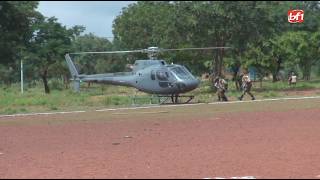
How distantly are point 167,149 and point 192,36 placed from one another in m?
32.3

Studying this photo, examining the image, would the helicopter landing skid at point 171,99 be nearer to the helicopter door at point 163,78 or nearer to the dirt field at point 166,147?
the helicopter door at point 163,78

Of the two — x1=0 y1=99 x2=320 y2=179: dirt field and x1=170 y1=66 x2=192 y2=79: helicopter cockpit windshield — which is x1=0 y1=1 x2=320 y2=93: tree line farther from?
x1=0 y1=99 x2=320 y2=179: dirt field

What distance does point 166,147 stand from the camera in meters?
13.5

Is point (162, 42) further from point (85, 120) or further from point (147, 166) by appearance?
point (147, 166)

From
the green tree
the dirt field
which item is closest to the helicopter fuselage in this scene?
the dirt field

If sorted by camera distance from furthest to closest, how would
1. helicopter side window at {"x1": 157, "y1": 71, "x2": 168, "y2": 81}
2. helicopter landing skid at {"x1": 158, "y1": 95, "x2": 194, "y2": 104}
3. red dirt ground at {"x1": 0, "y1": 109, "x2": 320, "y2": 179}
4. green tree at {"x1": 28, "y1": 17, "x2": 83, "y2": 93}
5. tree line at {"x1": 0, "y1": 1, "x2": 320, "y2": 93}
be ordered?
green tree at {"x1": 28, "y1": 17, "x2": 83, "y2": 93}
tree line at {"x1": 0, "y1": 1, "x2": 320, "y2": 93}
helicopter landing skid at {"x1": 158, "y1": 95, "x2": 194, "y2": 104}
helicopter side window at {"x1": 157, "y1": 71, "x2": 168, "y2": 81}
red dirt ground at {"x1": 0, "y1": 109, "x2": 320, "y2": 179}

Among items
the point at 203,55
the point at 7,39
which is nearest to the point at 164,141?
the point at 7,39

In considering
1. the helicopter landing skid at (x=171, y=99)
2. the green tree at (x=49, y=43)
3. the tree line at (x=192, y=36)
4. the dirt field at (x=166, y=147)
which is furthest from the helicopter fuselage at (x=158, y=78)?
the green tree at (x=49, y=43)

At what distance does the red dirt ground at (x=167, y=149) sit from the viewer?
34.0ft

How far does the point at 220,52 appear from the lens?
152ft

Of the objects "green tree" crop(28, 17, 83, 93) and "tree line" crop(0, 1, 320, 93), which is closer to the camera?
"tree line" crop(0, 1, 320, 93)

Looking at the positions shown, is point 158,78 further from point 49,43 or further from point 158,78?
point 49,43

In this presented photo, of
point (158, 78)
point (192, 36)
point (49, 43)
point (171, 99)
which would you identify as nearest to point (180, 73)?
point (158, 78)

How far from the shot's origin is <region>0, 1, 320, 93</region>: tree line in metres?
39.8
